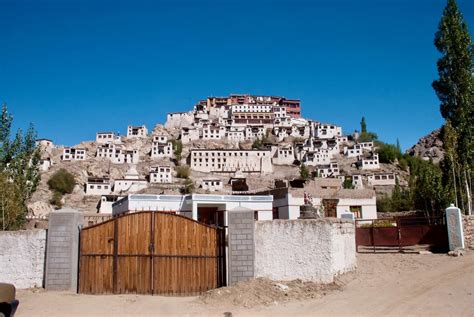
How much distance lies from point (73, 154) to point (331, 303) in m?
95.1

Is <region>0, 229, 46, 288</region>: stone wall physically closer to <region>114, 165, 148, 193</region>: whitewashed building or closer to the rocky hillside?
<region>114, 165, 148, 193</region>: whitewashed building

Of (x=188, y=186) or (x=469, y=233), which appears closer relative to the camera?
(x=469, y=233)

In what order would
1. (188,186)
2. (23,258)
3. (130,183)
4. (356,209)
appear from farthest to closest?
(130,183)
(188,186)
(356,209)
(23,258)

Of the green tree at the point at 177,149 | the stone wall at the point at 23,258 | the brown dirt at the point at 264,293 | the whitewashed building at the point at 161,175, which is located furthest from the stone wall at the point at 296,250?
the green tree at the point at 177,149

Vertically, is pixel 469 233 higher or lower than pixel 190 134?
lower

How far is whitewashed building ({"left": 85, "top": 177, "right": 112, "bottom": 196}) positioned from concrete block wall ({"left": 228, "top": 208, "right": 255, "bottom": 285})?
240 feet

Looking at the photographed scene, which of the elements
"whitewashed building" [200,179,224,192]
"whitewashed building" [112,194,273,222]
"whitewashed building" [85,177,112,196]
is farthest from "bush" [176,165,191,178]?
"whitewashed building" [112,194,273,222]

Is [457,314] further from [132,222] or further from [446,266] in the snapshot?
[132,222]

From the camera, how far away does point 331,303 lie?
10.1 m

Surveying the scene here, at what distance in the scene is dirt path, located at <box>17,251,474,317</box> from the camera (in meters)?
9.21

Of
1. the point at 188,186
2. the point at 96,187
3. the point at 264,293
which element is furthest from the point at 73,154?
the point at 264,293

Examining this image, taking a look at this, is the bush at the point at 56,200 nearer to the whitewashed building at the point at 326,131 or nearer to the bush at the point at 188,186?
the bush at the point at 188,186

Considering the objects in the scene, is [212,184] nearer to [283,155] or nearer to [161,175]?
[161,175]

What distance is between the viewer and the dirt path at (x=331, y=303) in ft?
30.2
